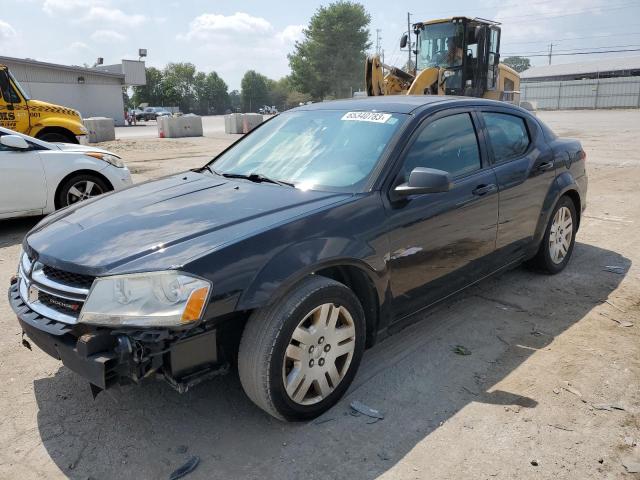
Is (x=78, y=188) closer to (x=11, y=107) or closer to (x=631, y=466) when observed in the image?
(x=11, y=107)

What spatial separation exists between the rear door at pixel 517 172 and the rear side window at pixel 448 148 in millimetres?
222

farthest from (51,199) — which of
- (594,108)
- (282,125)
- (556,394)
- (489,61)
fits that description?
(594,108)

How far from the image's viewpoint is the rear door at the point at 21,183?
6.40m

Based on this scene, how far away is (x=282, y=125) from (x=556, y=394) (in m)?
2.58

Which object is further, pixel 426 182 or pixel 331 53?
pixel 331 53

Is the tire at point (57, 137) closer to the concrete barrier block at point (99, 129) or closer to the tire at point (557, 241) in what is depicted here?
the concrete barrier block at point (99, 129)

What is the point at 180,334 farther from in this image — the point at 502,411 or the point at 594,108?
the point at 594,108

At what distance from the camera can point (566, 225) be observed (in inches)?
194

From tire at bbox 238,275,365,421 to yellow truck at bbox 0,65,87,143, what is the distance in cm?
1095

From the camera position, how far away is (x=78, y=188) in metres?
6.97

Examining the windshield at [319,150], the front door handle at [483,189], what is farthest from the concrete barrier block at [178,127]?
the front door handle at [483,189]

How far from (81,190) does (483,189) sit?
5356 mm

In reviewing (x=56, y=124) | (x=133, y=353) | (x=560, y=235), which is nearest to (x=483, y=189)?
(x=560, y=235)

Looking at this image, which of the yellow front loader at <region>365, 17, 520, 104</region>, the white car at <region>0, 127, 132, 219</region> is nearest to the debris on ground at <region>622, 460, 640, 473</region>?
the white car at <region>0, 127, 132, 219</region>
